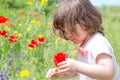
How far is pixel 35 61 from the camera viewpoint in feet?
15.6

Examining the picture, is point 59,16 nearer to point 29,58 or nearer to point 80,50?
point 80,50

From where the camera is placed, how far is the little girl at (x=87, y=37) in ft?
8.96

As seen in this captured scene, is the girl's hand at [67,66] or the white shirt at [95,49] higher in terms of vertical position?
the white shirt at [95,49]

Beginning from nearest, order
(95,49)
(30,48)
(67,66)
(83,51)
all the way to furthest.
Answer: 1. (67,66)
2. (95,49)
3. (83,51)
4. (30,48)

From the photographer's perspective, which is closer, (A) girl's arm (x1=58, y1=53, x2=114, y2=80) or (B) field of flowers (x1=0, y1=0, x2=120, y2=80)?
(A) girl's arm (x1=58, y1=53, x2=114, y2=80)

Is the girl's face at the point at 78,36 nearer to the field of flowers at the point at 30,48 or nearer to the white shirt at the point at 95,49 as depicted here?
the white shirt at the point at 95,49

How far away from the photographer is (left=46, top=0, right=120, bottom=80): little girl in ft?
8.96

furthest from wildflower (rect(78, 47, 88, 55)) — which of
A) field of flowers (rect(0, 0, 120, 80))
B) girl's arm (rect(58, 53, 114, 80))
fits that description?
field of flowers (rect(0, 0, 120, 80))

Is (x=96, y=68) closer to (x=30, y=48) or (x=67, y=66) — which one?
(x=67, y=66)

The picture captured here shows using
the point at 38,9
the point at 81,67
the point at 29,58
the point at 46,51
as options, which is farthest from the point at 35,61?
the point at 81,67

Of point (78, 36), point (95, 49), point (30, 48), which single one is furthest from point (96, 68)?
point (30, 48)

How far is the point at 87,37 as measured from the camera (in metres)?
2.98

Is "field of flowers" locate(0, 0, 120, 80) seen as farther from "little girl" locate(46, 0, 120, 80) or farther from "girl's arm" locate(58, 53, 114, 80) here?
"girl's arm" locate(58, 53, 114, 80)

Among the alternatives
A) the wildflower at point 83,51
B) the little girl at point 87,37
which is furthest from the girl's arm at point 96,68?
the wildflower at point 83,51
